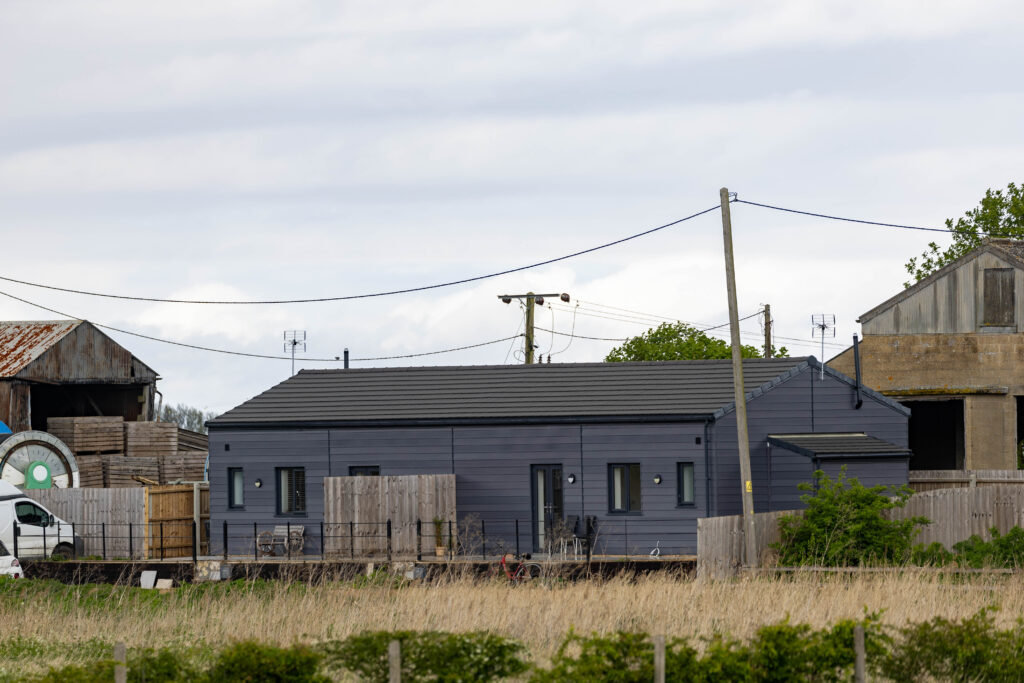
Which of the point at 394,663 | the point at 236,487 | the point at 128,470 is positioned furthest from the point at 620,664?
the point at 128,470

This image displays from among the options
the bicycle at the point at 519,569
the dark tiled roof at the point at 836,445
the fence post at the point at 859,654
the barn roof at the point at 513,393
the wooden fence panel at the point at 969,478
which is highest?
the barn roof at the point at 513,393

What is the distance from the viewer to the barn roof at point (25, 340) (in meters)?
52.6

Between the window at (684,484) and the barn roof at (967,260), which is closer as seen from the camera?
the window at (684,484)

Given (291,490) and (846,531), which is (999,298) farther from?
(291,490)

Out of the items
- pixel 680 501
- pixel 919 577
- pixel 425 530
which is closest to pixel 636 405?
pixel 680 501

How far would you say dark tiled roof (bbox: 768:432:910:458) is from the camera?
32.8 meters

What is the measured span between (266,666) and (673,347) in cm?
5801

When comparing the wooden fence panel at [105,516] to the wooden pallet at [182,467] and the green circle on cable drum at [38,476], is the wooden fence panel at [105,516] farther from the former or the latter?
the wooden pallet at [182,467]

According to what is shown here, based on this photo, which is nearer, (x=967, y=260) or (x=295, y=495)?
(x=295, y=495)

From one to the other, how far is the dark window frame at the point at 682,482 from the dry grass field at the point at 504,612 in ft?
33.1

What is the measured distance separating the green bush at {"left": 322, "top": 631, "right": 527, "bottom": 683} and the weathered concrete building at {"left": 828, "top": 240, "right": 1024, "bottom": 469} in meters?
34.1

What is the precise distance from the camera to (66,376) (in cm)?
5503

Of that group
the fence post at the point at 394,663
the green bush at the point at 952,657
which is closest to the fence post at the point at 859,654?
the green bush at the point at 952,657

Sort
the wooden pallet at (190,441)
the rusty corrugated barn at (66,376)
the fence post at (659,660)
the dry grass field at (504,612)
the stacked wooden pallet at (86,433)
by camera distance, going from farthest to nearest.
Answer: the wooden pallet at (190,441) < the stacked wooden pallet at (86,433) < the rusty corrugated barn at (66,376) < the dry grass field at (504,612) < the fence post at (659,660)
